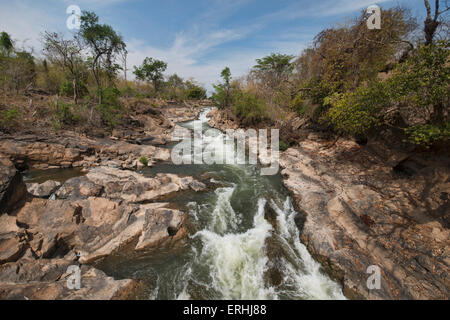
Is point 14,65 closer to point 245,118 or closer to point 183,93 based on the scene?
point 245,118

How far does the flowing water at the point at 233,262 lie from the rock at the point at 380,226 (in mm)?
516

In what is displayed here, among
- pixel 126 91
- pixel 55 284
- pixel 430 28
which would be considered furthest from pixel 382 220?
pixel 126 91

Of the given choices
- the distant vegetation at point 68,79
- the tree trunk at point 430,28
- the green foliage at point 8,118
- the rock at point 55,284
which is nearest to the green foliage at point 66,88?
the distant vegetation at point 68,79

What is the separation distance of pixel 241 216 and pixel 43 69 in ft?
86.5

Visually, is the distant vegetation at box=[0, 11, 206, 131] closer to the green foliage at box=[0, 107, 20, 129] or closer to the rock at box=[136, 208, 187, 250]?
the green foliage at box=[0, 107, 20, 129]

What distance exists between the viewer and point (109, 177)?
273 inches

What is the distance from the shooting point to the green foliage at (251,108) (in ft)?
56.5

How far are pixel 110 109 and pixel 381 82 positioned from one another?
58.3 feet

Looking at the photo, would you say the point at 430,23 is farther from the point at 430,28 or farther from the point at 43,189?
the point at 43,189

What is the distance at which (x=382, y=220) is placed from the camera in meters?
4.84

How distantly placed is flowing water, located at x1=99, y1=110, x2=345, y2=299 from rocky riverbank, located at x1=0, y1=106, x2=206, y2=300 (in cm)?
42

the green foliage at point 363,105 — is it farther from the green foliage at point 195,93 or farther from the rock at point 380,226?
the green foliage at point 195,93

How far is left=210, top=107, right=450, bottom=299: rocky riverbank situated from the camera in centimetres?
355
